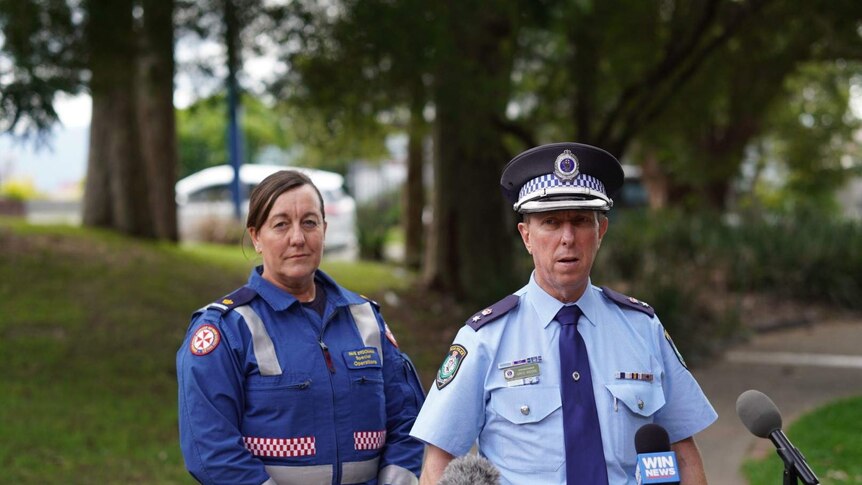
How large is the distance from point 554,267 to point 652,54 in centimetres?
1211

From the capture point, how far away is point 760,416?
8.46 feet

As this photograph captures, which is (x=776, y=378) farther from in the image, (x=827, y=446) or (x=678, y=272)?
(x=678, y=272)

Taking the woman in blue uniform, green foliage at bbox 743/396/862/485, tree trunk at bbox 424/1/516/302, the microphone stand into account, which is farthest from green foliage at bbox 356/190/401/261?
the microphone stand

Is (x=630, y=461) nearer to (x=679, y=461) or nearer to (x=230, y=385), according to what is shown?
(x=679, y=461)

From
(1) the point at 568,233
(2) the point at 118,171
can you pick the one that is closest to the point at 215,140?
(2) the point at 118,171

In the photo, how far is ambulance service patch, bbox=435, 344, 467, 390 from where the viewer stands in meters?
2.96

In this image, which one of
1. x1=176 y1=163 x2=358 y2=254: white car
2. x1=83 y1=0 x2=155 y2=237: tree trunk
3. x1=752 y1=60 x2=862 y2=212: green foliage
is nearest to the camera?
x1=83 y1=0 x2=155 y2=237: tree trunk

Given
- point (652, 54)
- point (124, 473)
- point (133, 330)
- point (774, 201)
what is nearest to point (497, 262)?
point (652, 54)

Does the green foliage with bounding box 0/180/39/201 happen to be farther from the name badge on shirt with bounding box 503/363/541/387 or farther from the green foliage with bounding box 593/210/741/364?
the name badge on shirt with bounding box 503/363/541/387

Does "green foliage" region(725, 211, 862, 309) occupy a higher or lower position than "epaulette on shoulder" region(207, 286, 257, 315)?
lower

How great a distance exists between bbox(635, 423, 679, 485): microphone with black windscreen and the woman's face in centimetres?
136

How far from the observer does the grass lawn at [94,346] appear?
7.62 metres

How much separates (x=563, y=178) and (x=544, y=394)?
22.7 inches

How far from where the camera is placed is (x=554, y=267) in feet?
9.70
